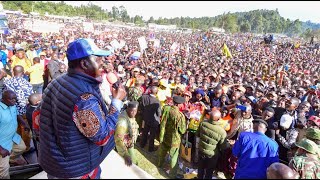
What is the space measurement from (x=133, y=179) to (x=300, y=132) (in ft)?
13.9

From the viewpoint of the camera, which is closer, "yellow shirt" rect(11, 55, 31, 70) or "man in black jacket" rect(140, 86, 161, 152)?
"man in black jacket" rect(140, 86, 161, 152)

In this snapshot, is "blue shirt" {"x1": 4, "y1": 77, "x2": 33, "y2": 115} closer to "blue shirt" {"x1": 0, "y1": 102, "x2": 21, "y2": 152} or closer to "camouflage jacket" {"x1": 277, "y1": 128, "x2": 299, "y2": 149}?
"blue shirt" {"x1": 0, "y1": 102, "x2": 21, "y2": 152}

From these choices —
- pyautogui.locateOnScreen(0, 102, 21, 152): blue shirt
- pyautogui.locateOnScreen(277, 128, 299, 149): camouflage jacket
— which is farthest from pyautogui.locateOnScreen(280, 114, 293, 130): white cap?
pyautogui.locateOnScreen(0, 102, 21, 152): blue shirt

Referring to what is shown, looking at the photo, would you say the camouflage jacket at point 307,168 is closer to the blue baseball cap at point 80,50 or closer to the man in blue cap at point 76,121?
the man in blue cap at point 76,121

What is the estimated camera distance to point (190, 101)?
6617 mm

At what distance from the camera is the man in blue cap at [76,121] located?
5.19ft

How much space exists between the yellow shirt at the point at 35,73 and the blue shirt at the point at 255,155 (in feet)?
20.9

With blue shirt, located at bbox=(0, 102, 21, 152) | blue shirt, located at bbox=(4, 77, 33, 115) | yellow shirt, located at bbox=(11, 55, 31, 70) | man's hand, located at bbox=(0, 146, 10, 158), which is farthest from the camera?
yellow shirt, located at bbox=(11, 55, 31, 70)

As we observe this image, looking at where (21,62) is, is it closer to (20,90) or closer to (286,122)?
(20,90)

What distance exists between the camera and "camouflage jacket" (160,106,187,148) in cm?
518

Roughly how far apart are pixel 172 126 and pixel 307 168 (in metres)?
2.60

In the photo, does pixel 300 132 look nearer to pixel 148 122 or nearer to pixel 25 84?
pixel 148 122

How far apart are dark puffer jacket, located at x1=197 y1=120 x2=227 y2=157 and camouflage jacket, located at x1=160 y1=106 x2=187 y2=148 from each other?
2.23 ft

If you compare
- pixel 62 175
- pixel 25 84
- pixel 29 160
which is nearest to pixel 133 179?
pixel 62 175
